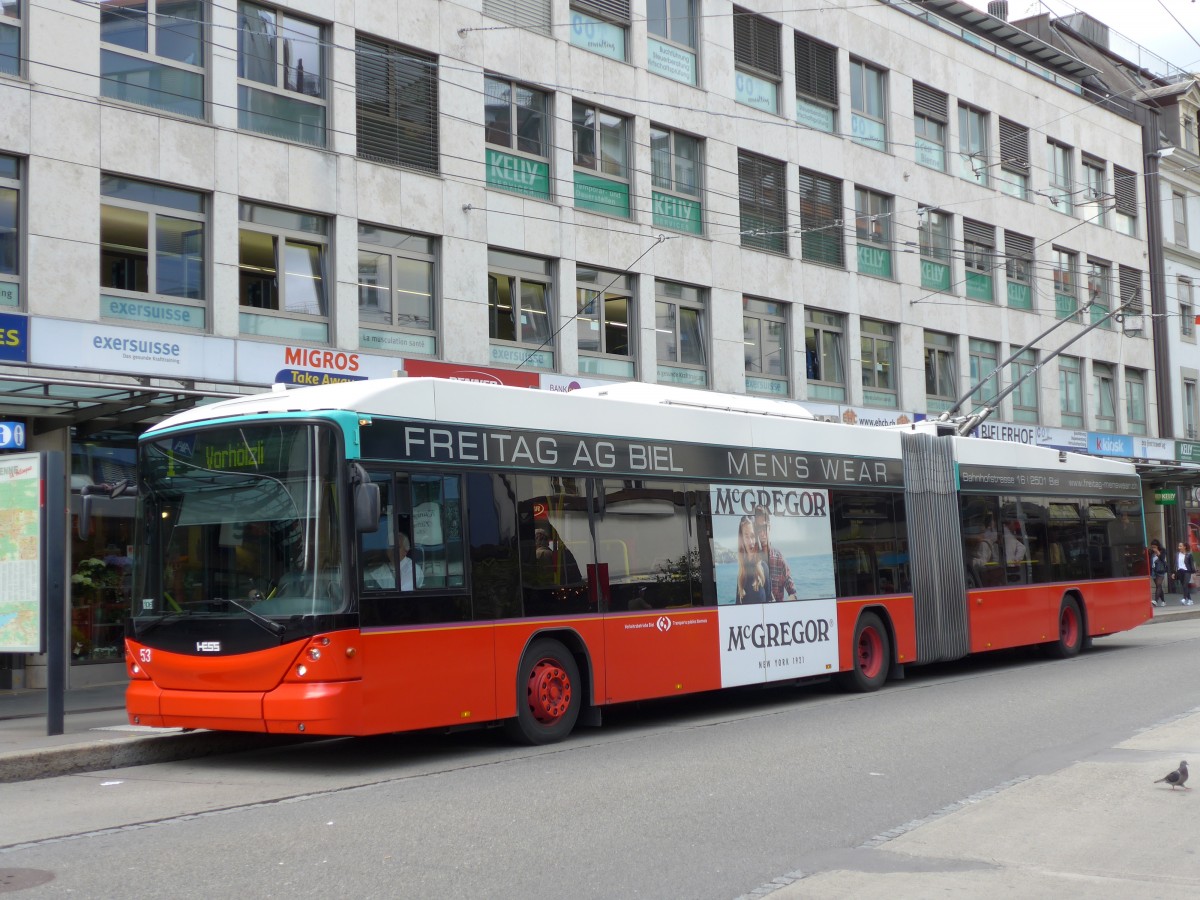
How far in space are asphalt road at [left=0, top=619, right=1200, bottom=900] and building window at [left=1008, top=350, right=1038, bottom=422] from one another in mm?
22302

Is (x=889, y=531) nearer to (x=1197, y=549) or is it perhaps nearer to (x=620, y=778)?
(x=620, y=778)

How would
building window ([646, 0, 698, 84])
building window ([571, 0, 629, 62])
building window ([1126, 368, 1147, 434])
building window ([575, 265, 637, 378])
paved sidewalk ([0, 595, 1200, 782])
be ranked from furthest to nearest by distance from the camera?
building window ([1126, 368, 1147, 434]) → building window ([646, 0, 698, 84]) → building window ([571, 0, 629, 62]) → building window ([575, 265, 637, 378]) → paved sidewalk ([0, 595, 1200, 782])

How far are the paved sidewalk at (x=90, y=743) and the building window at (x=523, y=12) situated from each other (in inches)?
513

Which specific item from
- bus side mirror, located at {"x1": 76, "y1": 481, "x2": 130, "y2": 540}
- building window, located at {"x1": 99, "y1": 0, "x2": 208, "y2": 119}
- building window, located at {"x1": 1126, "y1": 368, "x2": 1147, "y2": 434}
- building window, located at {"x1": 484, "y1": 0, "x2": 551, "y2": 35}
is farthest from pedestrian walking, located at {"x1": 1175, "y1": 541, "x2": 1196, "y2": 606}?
bus side mirror, located at {"x1": 76, "y1": 481, "x2": 130, "y2": 540}

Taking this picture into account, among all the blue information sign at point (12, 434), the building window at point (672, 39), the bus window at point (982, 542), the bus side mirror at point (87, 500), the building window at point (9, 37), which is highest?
the building window at point (672, 39)

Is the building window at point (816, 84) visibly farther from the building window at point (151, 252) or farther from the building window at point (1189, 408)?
the building window at point (1189, 408)

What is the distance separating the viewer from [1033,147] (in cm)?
3744

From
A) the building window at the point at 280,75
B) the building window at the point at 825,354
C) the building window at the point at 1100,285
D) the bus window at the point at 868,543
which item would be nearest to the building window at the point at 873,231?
the building window at the point at 825,354

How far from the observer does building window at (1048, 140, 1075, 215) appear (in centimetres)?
3859

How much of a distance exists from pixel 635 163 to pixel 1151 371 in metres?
23.9

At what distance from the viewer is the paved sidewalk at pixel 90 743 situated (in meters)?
10.5

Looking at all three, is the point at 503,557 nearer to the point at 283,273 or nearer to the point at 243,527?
the point at 243,527

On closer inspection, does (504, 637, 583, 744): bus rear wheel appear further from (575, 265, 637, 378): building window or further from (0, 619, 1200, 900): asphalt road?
(575, 265, 637, 378): building window

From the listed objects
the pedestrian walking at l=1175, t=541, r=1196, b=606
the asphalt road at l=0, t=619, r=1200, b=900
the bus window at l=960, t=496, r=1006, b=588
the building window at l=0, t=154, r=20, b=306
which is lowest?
the asphalt road at l=0, t=619, r=1200, b=900
